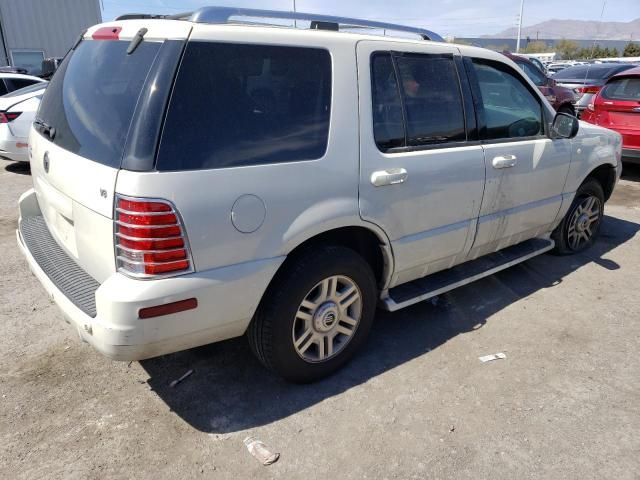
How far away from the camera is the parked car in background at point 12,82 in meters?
9.62

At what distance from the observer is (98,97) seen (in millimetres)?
2520

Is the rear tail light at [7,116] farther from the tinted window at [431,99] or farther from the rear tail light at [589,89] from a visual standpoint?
the rear tail light at [589,89]

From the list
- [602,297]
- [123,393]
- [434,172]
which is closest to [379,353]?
[434,172]

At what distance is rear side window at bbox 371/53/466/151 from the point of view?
2920 mm

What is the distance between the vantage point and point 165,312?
2.25 meters

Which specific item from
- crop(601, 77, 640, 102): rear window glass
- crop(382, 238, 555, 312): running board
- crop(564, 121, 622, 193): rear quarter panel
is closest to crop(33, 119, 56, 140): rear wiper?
crop(382, 238, 555, 312): running board

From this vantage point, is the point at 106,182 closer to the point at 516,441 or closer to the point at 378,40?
the point at 378,40

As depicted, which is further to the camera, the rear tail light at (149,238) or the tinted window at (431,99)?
the tinted window at (431,99)

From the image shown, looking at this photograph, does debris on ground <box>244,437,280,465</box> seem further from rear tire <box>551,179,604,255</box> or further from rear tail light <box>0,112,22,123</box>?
rear tail light <box>0,112,22,123</box>

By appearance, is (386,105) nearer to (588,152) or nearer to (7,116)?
(588,152)

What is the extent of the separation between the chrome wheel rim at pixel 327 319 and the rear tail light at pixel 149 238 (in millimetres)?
796

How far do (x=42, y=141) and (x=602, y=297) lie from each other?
14.1 feet

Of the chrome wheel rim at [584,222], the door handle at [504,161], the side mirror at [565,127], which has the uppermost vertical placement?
the side mirror at [565,127]

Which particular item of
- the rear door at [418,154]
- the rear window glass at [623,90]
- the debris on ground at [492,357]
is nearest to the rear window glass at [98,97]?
the rear door at [418,154]
